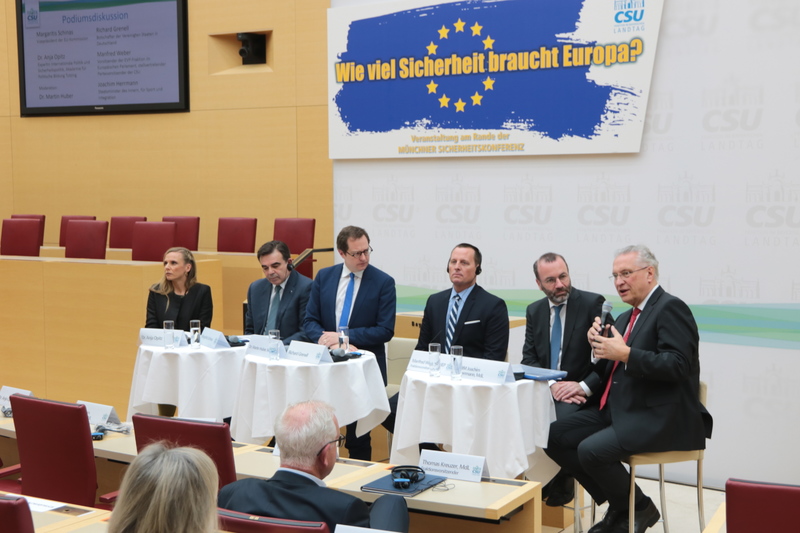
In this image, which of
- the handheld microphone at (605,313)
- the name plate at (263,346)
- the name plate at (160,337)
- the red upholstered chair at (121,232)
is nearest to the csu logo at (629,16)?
the handheld microphone at (605,313)

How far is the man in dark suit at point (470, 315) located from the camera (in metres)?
4.89

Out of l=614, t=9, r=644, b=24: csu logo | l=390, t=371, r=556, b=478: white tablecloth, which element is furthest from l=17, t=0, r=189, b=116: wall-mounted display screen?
l=390, t=371, r=556, b=478: white tablecloth

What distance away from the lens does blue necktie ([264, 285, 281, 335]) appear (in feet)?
18.3

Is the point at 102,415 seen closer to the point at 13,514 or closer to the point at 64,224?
the point at 13,514

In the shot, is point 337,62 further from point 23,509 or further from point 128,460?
point 23,509

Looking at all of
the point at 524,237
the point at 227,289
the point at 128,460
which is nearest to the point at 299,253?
the point at 227,289

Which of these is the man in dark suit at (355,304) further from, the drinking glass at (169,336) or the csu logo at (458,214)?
the csu logo at (458,214)

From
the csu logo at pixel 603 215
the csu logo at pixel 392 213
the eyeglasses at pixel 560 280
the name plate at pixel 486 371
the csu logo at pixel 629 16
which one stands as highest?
the csu logo at pixel 629 16

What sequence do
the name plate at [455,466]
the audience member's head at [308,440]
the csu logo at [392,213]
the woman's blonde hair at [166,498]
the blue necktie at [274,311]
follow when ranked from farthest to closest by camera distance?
the csu logo at [392,213], the blue necktie at [274,311], the name plate at [455,466], the audience member's head at [308,440], the woman's blonde hair at [166,498]

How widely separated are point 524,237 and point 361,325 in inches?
76.3

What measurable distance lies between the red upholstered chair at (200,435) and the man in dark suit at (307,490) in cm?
43

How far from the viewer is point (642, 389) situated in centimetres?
410

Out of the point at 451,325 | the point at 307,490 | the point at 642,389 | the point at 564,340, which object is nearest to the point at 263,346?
the point at 451,325

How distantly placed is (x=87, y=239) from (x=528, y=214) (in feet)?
14.0
